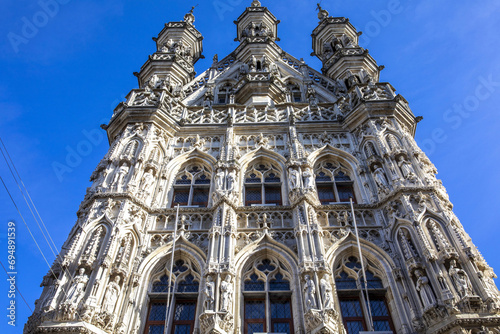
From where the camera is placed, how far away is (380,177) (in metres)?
15.2

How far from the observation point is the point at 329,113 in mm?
19938

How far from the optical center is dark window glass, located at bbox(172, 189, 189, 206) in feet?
52.2

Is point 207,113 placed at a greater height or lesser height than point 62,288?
greater

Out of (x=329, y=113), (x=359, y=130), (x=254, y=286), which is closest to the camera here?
(x=254, y=286)

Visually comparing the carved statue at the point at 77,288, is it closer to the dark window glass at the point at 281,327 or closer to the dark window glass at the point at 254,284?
the dark window glass at the point at 254,284

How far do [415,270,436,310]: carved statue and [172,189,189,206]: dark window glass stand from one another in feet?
26.0

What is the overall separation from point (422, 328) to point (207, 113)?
12.7m

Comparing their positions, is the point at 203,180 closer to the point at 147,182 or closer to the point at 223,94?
the point at 147,182

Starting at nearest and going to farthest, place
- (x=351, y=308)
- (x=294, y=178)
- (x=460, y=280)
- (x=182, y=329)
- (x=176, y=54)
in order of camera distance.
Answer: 1. (x=460, y=280)
2. (x=182, y=329)
3. (x=351, y=308)
4. (x=294, y=178)
5. (x=176, y=54)

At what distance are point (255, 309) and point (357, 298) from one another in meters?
2.76

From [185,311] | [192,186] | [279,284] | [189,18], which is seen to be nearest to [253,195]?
[192,186]

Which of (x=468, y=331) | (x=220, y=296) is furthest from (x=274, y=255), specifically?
(x=468, y=331)

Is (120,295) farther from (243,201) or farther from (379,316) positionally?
(379,316)

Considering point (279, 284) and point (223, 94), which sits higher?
point (223, 94)
